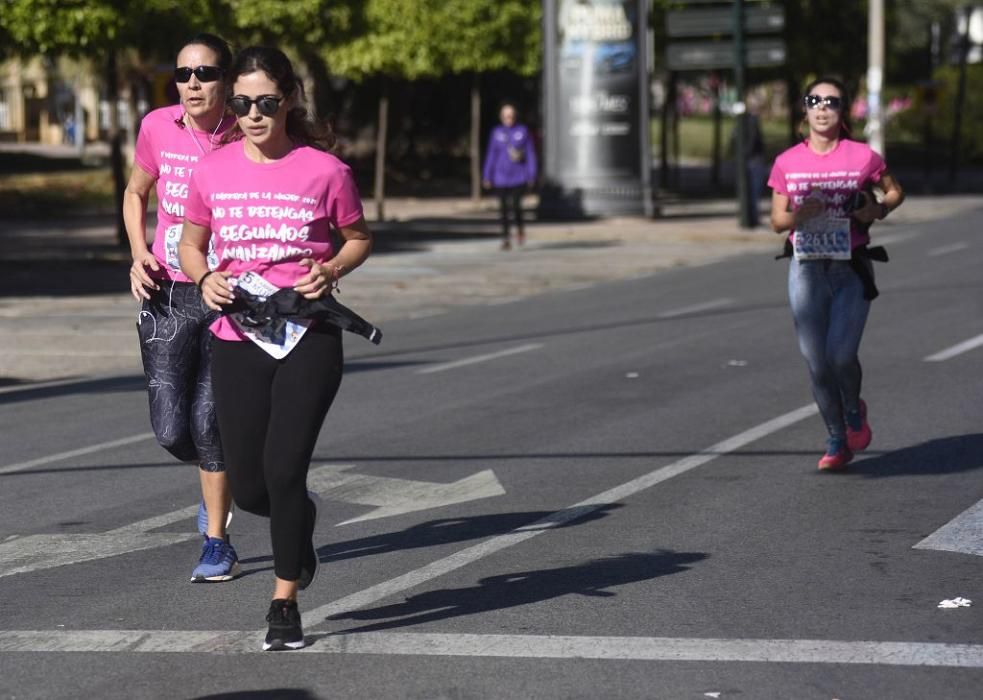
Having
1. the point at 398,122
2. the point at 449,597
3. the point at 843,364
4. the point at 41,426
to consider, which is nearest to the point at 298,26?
the point at 398,122

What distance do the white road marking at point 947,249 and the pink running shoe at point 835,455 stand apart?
16.6 meters

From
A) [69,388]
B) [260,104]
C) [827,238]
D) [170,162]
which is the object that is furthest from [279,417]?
[69,388]

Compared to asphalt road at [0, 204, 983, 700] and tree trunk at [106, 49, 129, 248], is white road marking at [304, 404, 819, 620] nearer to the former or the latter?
asphalt road at [0, 204, 983, 700]

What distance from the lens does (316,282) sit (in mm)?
5488

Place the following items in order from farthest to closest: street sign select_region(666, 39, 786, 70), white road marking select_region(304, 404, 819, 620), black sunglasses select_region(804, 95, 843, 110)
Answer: street sign select_region(666, 39, 786, 70), black sunglasses select_region(804, 95, 843, 110), white road marking select_region(304, 404, 819, 620)

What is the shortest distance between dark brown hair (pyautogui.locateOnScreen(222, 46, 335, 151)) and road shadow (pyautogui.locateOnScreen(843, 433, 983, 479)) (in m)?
4.07

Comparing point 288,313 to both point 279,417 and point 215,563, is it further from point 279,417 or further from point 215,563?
point 215,563

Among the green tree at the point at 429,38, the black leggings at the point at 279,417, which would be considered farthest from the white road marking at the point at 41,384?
the green tree at the point at 429,38

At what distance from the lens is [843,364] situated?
8.78m

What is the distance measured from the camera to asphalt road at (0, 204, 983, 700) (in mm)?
5438

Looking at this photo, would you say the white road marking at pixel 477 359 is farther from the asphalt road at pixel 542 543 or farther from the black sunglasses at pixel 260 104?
the black sunglasses at pixel 260 104

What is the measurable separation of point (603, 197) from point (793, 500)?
90.8ft

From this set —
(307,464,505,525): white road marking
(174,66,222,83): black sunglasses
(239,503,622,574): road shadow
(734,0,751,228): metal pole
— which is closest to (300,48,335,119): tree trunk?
(734,0,751,228): metal pole

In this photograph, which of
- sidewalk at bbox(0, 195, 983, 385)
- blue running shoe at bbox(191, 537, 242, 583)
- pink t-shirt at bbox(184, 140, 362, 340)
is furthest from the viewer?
sidewalk at bbox(0, 195, 983, 385)
